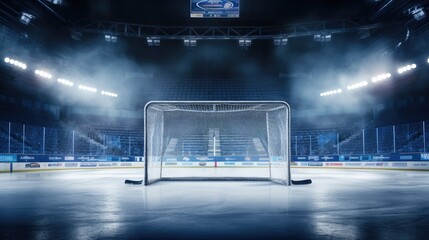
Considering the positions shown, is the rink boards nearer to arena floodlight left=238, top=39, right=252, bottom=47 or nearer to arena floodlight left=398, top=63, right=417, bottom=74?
arena floodlight left=398, top=63, right=417, bottom=74

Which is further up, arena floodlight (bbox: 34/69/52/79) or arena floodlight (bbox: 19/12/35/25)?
arena floodlight (bbox: 19/12/35/25)

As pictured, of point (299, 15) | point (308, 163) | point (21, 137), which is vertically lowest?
point (308, 163)

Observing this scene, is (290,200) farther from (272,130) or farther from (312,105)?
(312,105)

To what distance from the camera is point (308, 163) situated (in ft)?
91.1

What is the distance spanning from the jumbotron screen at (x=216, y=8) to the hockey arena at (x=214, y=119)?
47 mm

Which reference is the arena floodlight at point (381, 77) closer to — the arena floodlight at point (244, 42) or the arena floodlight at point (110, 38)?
the arena floodlight at point (244, 42)

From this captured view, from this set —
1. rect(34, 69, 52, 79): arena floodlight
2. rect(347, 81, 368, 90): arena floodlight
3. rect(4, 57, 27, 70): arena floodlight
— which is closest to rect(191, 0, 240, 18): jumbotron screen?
rect(4, 57, 27, 70): arena floodlight

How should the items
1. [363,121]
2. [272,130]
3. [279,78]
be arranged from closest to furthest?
[272,130]
[363,121]
[279,78]

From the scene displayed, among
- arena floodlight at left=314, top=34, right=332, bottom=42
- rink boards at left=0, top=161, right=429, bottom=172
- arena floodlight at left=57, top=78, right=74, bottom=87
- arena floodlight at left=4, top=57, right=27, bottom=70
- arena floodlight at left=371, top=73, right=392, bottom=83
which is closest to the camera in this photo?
arena floodlight at left=4, top=57, right=27, bottom=70

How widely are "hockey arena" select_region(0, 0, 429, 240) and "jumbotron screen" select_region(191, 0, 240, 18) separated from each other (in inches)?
1.8

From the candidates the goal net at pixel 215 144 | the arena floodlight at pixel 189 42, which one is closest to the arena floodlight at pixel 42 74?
Result: the goal net at pixel 215 144

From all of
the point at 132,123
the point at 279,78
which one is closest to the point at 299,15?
the point at 279,78

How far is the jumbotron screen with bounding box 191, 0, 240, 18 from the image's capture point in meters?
16.7

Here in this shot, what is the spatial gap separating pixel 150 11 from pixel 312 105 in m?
20.1
